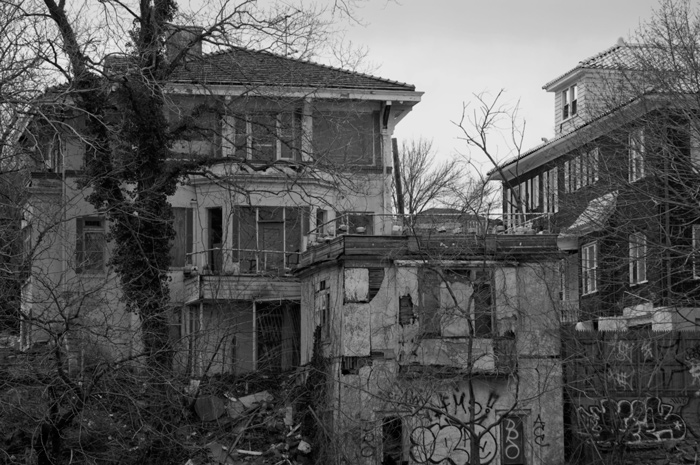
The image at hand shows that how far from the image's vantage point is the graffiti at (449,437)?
28109mm

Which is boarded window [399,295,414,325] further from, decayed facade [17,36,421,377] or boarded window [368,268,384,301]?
decayed facade [17,36,421,377]

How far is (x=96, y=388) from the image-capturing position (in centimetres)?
1816

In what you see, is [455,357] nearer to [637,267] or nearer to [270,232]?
[270,232]

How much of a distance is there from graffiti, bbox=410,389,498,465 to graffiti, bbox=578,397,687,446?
8.52ft

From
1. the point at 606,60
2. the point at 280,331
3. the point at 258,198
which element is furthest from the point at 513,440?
the point at 606,60

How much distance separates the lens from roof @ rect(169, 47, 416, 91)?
29516 mm

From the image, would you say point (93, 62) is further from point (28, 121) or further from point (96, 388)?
point (96, 388)

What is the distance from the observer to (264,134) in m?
31.6

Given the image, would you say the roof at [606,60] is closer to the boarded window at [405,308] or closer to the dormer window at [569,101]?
the dormer window at [569,101]

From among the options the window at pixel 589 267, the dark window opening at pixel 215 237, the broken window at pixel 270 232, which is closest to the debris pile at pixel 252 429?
the broken window at pixel 270 232

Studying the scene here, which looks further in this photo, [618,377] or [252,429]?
[618,377]

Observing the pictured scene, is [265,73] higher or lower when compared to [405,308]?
higher

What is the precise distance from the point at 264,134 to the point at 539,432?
1115 cm

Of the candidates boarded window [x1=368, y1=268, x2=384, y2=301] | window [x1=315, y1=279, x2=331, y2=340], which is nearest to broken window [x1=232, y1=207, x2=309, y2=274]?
window [x1=315, y1=279, x2=331, y2=340]
